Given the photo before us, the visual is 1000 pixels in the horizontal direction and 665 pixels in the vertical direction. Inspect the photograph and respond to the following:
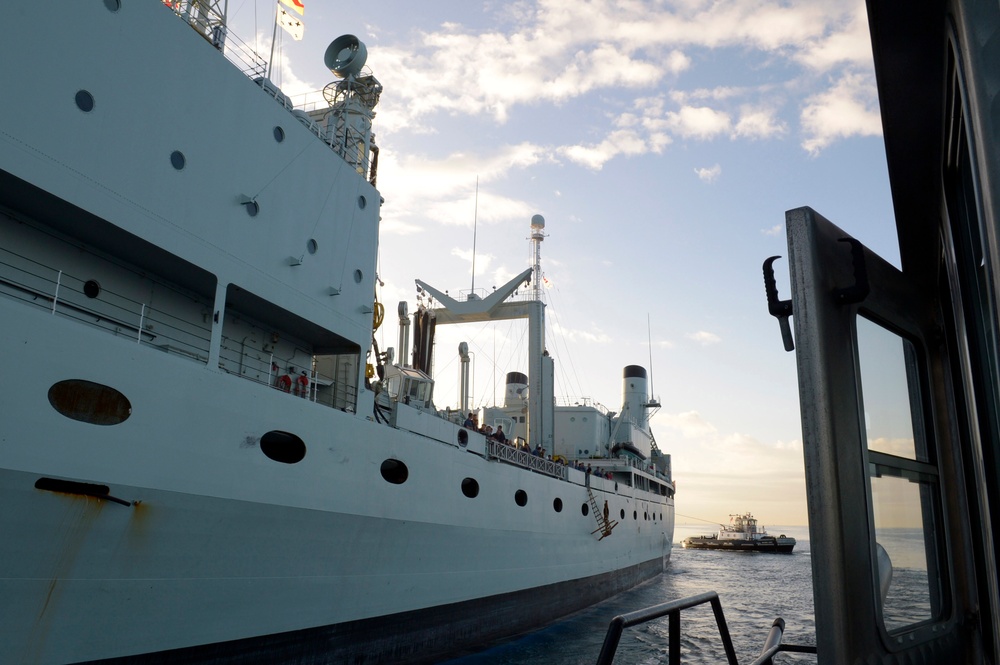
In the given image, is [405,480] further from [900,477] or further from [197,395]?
[900,477]

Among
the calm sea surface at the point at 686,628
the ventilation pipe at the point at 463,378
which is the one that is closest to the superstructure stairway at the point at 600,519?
the calm sea surface at the point at 686,628

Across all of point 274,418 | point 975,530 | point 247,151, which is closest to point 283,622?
point 274,418

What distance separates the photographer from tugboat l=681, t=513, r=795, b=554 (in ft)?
191

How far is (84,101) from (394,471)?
748 centimetres

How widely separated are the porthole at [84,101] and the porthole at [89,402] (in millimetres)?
3718

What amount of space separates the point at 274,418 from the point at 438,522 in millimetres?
4414

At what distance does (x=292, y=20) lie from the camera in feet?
44.6

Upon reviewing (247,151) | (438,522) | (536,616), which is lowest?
(536,616)

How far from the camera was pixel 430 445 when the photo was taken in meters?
13.1

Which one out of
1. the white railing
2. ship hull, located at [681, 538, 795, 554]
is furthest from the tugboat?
the white railing

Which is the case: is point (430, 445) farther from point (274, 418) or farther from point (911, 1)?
point (911, 1)

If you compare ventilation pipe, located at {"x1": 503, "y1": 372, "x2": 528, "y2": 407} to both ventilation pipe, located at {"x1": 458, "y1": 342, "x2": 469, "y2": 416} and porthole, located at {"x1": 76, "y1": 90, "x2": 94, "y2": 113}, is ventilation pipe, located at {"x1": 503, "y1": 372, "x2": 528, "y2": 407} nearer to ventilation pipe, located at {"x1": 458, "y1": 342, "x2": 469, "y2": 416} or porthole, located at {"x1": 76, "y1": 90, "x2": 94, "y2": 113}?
ventilation pipe, located at {"x1": 458, "y1": 342, "x2": 469, "y2": 416}

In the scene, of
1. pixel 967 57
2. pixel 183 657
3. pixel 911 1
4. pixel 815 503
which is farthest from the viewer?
pixel 183 657

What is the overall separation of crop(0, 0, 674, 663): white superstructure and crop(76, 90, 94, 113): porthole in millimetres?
24
